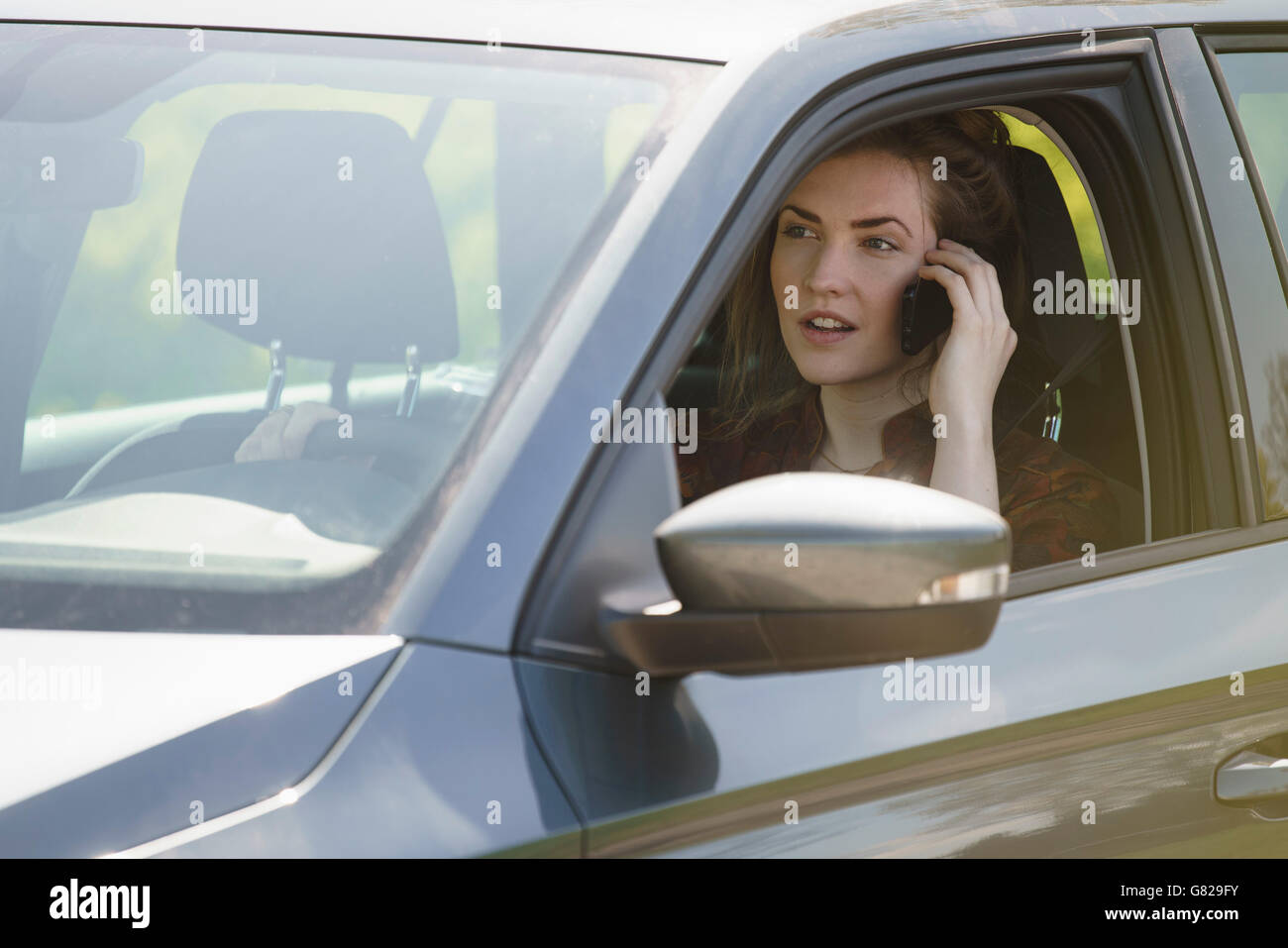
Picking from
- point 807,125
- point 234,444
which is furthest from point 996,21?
point 234,444

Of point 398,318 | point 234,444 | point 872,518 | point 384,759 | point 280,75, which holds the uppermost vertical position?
point 280,75

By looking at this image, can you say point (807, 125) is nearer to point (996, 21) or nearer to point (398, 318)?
point (996, 21)

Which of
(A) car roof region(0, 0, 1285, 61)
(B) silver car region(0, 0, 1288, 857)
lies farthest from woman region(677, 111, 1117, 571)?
(A) car roof region(0, 0, 1285, 61)

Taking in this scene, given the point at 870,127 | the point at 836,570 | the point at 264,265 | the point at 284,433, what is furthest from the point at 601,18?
the point at 836,570

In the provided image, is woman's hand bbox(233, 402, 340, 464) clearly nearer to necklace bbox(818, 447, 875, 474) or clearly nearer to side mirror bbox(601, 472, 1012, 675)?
side mirror bbox(601, 472, 1012, 675)

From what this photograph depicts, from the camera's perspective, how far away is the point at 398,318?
141 cm

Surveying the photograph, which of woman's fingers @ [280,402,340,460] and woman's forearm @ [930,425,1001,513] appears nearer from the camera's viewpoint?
woman's fingers @ [280,402,340,460]

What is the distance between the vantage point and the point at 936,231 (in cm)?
229

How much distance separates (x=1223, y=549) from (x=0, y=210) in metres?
A: 1.54

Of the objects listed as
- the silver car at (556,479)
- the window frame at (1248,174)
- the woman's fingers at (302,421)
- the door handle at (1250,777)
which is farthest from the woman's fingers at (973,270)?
the woman's fingers at (302,421)

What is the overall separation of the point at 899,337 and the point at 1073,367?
0.95ft

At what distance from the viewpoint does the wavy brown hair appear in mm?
2248

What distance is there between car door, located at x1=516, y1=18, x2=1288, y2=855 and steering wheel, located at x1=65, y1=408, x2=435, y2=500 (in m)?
0.20
